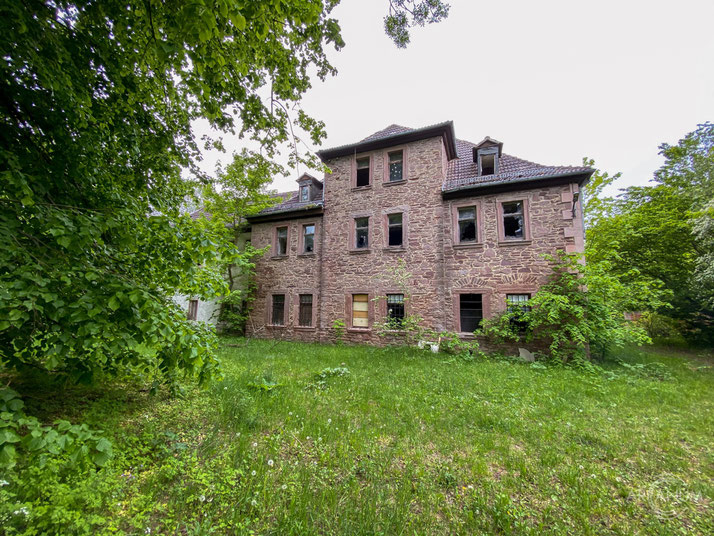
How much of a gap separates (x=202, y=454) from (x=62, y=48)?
432cm

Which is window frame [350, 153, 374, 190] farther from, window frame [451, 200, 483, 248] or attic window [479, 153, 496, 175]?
attic window [479, 153, 496, 175]

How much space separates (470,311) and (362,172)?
25.5 ft

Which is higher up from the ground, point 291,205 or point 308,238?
point 291,205

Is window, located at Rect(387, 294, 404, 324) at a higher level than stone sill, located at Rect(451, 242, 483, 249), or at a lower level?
lower

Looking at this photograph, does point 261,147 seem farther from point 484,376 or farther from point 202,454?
point 484,376

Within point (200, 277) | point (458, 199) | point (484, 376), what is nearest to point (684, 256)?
point (458, 199)

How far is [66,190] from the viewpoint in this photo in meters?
2.92

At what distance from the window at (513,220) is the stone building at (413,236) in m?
0.04

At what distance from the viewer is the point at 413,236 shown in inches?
449

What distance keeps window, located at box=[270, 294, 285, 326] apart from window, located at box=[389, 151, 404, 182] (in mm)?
7825

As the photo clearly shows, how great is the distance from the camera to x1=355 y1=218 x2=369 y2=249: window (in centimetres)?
1248

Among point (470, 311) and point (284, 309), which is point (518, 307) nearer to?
point (470, 311)

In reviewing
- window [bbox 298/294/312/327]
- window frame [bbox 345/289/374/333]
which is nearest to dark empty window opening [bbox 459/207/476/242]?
window frame [bbox 345/289/374/333]

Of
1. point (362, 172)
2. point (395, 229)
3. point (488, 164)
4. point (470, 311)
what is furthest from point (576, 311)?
point (362, 172)
